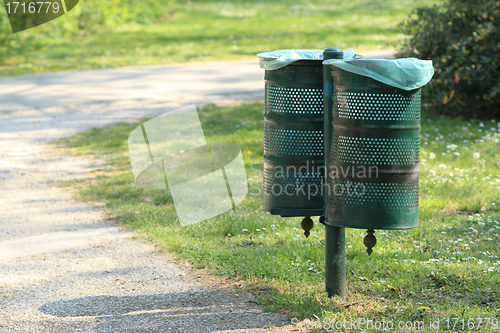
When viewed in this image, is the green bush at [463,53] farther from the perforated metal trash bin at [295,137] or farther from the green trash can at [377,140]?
the green trash can at [377,140]

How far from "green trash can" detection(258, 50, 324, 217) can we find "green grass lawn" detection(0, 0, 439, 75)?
6.97 m

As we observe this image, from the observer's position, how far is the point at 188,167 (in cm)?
651

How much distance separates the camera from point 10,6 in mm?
14688

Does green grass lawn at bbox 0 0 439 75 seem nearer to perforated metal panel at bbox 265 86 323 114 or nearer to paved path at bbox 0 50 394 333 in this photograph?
paved path at bbox 0 50 394 333

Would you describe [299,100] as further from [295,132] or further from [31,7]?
[31,7]

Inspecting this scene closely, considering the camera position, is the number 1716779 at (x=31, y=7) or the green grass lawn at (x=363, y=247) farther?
the number 1716779 at (x=31, y=7)

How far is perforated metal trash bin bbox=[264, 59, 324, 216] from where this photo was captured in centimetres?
347

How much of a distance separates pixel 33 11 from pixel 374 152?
51.3 ft

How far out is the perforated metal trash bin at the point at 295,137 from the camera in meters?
3.47

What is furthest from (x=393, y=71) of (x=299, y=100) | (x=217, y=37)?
(x=217, y=37)

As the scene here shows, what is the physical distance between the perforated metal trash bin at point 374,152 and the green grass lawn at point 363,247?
0.61m

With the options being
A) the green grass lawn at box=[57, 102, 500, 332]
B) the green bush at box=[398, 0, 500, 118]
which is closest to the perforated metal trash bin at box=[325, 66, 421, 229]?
the green grass lawn at box=[57, 102, 500, 332]

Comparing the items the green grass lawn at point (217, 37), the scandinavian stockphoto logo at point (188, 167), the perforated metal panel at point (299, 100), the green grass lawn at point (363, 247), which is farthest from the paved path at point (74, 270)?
the green grass lawn at point (217, 37)

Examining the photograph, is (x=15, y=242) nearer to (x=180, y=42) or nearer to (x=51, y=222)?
(x=51, y=222)
